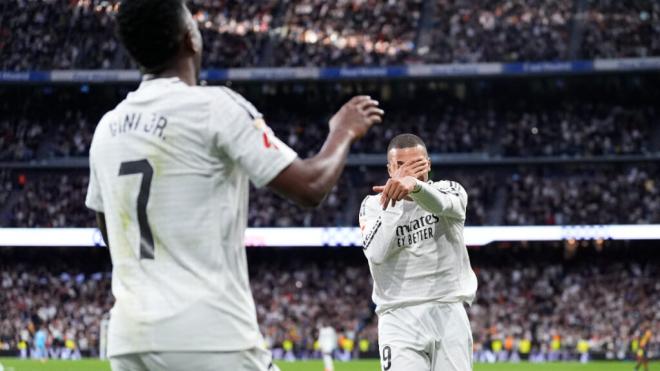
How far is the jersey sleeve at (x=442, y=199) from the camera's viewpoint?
7647 mm

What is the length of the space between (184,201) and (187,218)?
0.06 meters

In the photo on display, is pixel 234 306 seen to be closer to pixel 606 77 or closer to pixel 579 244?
pixel 579 244

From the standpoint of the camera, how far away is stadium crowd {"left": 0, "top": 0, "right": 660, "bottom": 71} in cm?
4516

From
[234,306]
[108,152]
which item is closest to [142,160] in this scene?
[108,152]

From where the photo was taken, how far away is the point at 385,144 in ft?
156

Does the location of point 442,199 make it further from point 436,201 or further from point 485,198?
point 485,198

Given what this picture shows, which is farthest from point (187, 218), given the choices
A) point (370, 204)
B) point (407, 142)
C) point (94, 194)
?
point (370, 204)

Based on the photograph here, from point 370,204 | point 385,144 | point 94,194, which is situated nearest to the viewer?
point 94,194

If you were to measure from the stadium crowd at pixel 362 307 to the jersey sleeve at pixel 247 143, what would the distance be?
32.9m

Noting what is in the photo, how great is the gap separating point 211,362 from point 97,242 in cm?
4022

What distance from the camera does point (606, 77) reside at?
45.4 meters

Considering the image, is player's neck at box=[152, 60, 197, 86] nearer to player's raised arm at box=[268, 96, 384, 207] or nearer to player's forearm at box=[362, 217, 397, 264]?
player's raised arm at box=[268, 96, 384, 207]

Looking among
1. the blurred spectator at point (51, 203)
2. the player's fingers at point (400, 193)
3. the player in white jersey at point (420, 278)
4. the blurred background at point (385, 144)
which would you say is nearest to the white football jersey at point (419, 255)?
the player in white jersey at point (420, 278)

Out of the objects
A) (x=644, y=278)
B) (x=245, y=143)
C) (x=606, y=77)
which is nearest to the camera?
(x=245, y=143)
